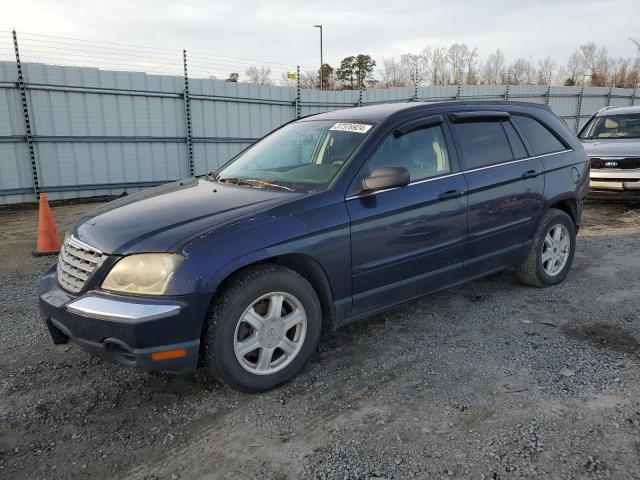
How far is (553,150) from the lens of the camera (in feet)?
14.9

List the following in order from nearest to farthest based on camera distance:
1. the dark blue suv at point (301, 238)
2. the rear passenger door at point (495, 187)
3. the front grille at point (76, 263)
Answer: the dark blue suv at point (301, 238) → the front grille at point (76, 263) → the rear passenger door at point (495, 187)

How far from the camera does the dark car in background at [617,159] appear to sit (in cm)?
809

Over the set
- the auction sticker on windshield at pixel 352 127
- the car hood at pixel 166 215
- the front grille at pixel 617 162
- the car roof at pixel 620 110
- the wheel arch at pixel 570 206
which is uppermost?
the car roof at pixel 620 110

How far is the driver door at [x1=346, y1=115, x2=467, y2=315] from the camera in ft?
10.2

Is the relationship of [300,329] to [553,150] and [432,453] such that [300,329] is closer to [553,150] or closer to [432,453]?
[432,453]

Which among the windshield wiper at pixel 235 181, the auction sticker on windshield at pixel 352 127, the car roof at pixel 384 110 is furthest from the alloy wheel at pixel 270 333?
the car roof at pixel 384 110

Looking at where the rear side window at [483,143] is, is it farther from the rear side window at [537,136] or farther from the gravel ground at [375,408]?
the gravel ground at [375,408]

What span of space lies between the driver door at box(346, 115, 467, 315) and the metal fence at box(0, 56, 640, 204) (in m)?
6.90

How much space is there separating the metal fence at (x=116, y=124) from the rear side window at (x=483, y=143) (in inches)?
240

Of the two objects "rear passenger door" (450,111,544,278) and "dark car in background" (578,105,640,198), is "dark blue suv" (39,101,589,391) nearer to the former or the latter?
"rear passenger door" (450,111,544,278)

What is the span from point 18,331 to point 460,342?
134 inches

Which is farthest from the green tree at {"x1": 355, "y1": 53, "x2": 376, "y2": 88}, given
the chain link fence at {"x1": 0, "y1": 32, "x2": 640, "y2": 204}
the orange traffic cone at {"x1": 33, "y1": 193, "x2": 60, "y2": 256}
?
the orange traffic cone at {"x1": 33, "y1": 193, "x2": 60, "y2": 256}

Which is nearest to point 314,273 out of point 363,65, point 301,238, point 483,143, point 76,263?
point 301,238

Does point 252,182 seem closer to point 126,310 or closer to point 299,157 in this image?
point 299,157
